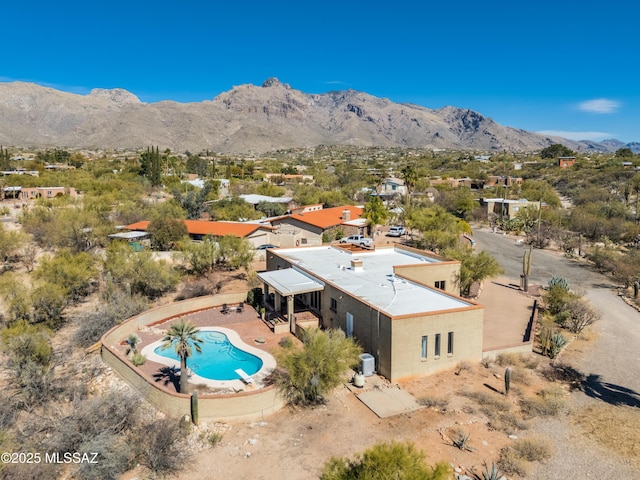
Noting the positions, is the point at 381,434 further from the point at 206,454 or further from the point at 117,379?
the point at 117,379

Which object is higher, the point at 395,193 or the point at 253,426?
the point at 395,193

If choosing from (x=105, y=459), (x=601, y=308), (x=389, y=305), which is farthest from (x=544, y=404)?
(x=601, y=308)

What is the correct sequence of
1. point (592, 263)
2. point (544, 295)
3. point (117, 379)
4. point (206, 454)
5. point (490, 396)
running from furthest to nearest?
1. point (592, 263)
2. point (544, 295)
3. point (117, 379)
4. point (490, 396)
5. point (206, 454)

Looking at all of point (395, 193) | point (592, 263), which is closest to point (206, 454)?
point (592, 263)

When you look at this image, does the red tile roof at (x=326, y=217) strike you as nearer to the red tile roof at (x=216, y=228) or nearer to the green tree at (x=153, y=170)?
the red tile roof at (x=216, y=228)

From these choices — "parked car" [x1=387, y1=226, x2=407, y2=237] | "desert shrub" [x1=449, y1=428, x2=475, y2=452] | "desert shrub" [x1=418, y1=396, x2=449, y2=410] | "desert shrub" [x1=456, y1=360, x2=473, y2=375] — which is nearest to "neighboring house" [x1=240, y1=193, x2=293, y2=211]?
"parked car" [x1=387, y1=226, x2=407, y2=237]

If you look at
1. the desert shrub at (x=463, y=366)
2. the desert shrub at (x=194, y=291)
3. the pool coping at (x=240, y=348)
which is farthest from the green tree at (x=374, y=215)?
the desert shrub at (x=463, y=366)

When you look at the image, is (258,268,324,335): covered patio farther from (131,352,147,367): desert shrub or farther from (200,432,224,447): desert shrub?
(200,432,224,447): desert shrub
